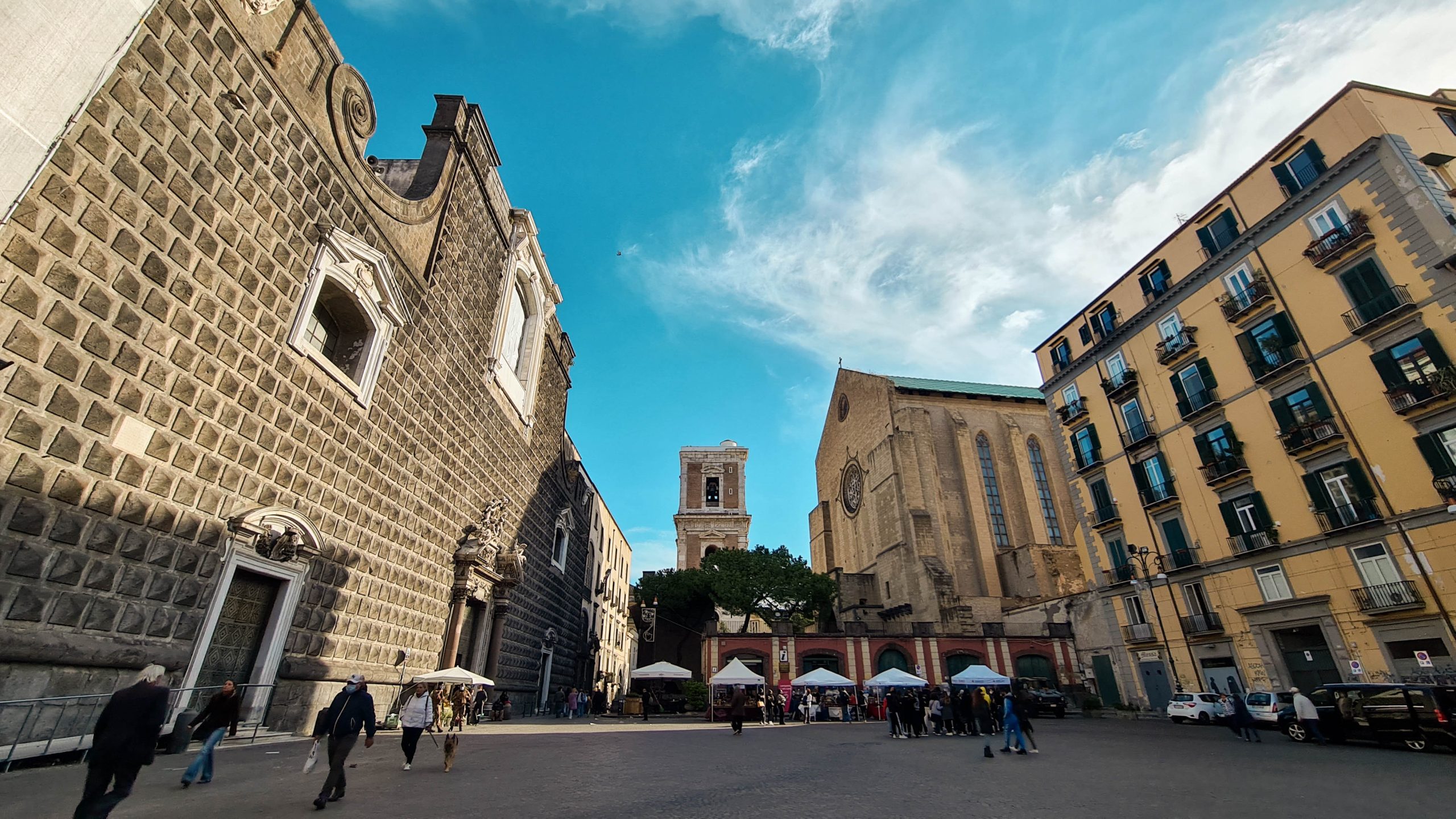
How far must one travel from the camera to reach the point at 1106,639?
24.7m

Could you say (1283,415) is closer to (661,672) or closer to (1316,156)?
(1316,156)

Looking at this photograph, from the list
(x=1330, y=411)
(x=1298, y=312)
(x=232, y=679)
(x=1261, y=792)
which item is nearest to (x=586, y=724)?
(x=232, y=679)

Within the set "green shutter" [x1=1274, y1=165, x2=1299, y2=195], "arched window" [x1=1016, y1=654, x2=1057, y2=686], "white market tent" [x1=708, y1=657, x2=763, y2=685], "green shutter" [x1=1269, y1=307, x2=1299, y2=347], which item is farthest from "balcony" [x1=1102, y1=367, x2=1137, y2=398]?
"white market tent" [x1=708, y1=657, x2=763, y2=685]

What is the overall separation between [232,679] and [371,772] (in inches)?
127

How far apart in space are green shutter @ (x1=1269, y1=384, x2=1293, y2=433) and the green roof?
24795 millimetres

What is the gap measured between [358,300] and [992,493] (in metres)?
37.9

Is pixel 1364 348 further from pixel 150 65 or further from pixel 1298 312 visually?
pixel 150 65

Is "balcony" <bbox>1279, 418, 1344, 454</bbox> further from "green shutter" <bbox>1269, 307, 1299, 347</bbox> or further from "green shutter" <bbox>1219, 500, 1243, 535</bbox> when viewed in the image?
"green shutter" <bbox>1219, 500, 1243, 535</bbox>

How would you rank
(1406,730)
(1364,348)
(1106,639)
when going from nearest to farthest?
(1406,730), (1364,348), (1106,639)

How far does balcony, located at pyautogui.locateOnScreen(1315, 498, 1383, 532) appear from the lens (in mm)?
15891

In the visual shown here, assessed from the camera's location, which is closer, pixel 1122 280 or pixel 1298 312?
pixel 1298 312

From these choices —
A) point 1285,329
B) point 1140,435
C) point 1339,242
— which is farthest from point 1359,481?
point 1140,435

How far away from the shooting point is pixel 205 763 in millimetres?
5965

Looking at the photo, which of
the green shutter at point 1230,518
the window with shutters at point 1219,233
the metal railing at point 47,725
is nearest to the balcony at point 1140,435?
the green shutter at point 1230,518
